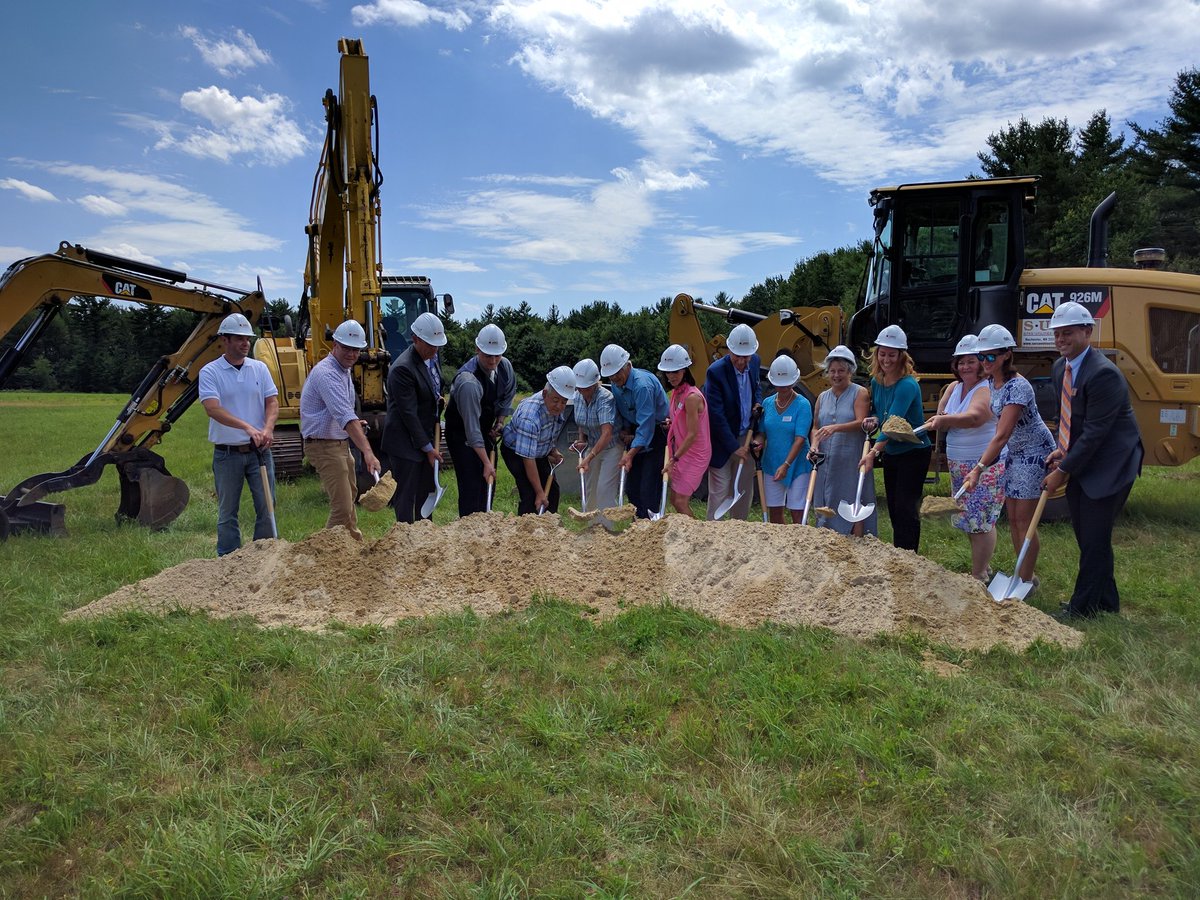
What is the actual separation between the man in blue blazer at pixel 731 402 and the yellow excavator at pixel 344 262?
444cm

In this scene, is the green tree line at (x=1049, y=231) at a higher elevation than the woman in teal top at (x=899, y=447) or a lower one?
higher

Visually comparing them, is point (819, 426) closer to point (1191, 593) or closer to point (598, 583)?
point (598, 583)

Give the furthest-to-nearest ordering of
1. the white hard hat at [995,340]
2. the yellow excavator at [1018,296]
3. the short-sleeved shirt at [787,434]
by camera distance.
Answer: the yellow excavator at [1018,296], the short-sleeved shirt at [787,434], the white hard hat at [995,340]

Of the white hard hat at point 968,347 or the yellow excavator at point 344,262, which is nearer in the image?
the white hard hat at point 968,347

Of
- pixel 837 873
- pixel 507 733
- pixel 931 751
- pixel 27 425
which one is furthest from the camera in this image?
pixel 27 425

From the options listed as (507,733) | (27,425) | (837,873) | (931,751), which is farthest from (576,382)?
(27,425)

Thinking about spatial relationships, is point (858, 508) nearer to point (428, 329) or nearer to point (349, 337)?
point (428, 329)

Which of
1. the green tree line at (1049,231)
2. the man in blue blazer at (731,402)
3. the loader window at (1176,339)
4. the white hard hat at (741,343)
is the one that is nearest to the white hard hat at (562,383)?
the man in blue blazer at (731,402)

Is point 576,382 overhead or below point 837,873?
overhead

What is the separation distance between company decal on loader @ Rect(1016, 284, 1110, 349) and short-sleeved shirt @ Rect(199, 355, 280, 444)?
7.20 metres

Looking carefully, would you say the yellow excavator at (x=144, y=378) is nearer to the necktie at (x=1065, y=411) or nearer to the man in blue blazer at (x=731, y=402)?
the man in blue blazer at (x=731, y=402)

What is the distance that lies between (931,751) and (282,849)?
239cm

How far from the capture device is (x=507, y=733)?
3.54 m

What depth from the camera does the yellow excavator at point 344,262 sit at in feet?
30.3
